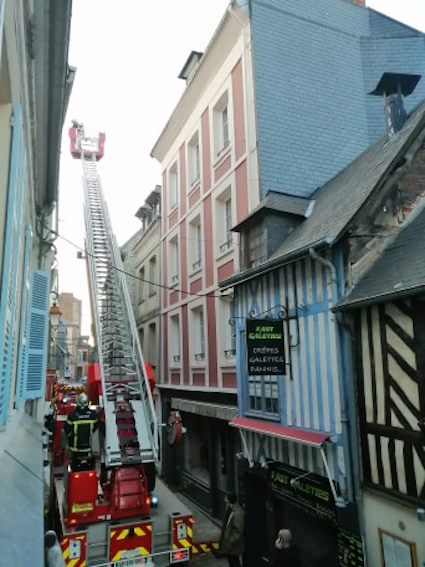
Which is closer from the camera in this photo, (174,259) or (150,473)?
(150,473)

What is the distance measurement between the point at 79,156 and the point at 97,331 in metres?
9.73

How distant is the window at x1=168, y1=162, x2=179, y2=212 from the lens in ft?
56.9

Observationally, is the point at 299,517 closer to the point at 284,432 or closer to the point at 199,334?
the point at 284,432

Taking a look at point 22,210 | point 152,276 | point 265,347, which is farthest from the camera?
point 152,276

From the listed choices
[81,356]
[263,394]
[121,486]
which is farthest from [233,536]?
[81,356]

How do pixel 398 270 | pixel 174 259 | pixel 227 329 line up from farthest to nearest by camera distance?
pixel 174 259
pixel 227 329
pixel 398 270

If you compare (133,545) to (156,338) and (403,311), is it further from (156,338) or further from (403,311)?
(156,338)

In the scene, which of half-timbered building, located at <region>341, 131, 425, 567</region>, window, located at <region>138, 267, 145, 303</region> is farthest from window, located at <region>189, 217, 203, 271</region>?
half-timbered building, located at <region>341, 131, 425, 567</region>

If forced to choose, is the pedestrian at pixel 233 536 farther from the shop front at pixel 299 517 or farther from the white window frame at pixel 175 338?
the white window frame at pixel 175 338

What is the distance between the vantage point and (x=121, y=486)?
26.6 ft

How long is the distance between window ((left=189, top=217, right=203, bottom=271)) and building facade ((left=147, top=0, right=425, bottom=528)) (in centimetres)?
4

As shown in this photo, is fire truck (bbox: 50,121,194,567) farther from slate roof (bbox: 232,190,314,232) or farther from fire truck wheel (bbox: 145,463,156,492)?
slate roof (bbox: 232,190,314,232)

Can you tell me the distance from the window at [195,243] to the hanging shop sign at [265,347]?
21.3 feet

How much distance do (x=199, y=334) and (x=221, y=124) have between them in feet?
21.0
